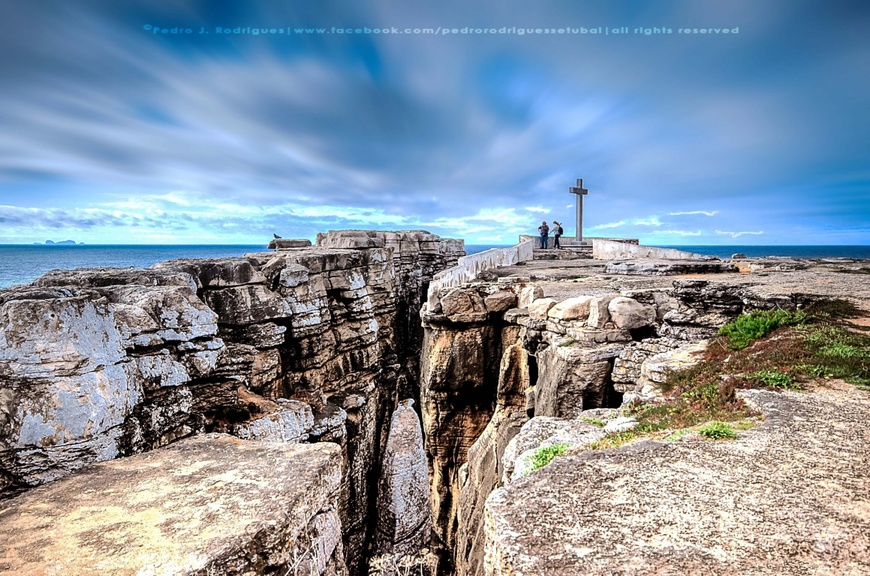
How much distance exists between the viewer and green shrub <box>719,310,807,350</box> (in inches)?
267

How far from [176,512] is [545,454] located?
304 cm

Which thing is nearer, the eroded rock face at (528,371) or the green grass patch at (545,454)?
the green grass patch at (545,454)

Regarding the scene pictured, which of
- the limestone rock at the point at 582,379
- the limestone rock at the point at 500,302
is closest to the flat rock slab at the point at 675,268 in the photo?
the limestone rock at the point at 500,302

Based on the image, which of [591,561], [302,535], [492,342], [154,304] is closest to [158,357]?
[154,304]

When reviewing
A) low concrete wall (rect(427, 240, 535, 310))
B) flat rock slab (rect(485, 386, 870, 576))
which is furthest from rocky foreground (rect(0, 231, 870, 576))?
low concrete wall (rect(427, 240, 535, 310))

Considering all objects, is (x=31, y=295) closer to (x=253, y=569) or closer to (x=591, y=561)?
(x=253, y=569)

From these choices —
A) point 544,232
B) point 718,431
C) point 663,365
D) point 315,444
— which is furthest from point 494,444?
point 544,232

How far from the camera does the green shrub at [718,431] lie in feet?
12.6

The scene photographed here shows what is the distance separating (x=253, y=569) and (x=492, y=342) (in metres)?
10.0

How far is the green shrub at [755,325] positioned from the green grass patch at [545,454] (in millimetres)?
4203

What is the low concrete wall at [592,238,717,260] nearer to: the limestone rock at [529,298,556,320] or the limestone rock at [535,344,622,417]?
the limestone rock at [529,298,556,320]

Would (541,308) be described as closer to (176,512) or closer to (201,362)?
(201,362)

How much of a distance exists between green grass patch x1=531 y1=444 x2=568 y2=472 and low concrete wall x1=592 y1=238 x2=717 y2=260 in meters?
17.8

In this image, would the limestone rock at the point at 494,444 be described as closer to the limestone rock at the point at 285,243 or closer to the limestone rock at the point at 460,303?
the limestone rock at the point at 460,303
